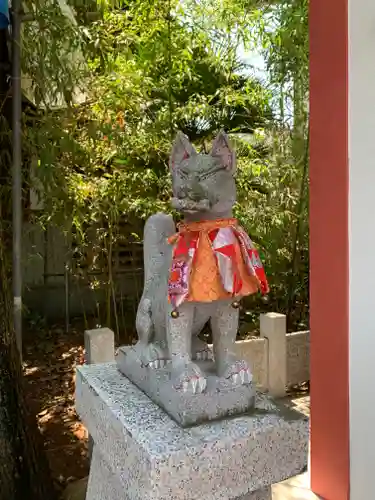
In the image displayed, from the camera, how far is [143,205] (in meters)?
3.03

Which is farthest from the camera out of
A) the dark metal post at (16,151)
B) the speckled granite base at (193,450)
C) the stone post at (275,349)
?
the stone post at (275,349)

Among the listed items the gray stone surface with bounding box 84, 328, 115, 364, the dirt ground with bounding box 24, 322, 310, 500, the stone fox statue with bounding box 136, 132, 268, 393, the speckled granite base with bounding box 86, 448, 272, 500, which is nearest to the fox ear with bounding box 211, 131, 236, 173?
the stone fox statue with bounding box 136, 132, 268, 393

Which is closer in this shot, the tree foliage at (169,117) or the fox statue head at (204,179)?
the fox statue head at (204,179)

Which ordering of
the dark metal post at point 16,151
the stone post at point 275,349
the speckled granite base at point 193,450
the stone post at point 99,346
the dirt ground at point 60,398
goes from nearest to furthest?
the speckled granite base at point 193,450 < the dark metal post at point 16,151 < the stone post at point 99,346 < the dirt ground at point 60,398 < the stone post at point 275,349

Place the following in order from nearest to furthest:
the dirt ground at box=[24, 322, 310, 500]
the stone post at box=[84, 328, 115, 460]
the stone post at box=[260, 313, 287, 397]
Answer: the stone post at box=[84, 328, 115, 460], the dirt ground at box=[24, 322, 310, 500], the stone post at box=[260, 313, 287, 397]

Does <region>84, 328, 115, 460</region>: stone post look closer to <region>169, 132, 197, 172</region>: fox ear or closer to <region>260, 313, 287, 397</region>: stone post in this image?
<region>169, 132, 197, 172</region>: fox ear

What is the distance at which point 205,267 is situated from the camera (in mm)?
968

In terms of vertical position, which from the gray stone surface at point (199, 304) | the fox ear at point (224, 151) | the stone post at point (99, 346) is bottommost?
the stone post at point (99, 346)

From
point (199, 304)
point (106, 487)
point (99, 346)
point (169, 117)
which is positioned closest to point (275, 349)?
point (99, 346)

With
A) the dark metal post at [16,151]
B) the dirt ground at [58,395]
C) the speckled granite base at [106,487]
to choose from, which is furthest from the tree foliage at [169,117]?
the speckled granite base at [106,487]

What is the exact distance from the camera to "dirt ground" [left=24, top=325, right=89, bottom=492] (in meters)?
2.32

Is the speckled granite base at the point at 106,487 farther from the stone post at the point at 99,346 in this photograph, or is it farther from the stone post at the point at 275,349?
the stone post at the point at 275,349

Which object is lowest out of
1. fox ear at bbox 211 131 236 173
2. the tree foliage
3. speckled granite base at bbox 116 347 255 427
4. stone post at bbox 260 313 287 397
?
stone post at bbox 260 313 287 397

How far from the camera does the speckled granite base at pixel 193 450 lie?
84cm
